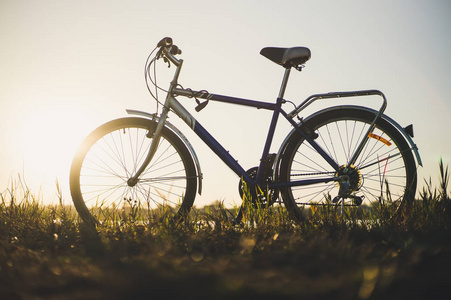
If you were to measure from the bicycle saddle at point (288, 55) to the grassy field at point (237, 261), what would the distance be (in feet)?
4.37

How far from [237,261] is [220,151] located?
5.44ft

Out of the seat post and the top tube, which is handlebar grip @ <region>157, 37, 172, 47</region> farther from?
the seat post

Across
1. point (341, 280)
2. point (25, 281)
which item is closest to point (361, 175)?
point (341, 280)

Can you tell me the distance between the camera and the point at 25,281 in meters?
1.41

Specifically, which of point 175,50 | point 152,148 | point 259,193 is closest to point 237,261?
point 259,193

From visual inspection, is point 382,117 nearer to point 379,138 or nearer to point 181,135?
point 379,138

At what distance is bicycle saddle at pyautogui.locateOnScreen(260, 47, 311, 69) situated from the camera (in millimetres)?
2877

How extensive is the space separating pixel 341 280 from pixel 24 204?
10.4ft

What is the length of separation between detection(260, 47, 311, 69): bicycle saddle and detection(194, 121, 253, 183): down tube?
893mm

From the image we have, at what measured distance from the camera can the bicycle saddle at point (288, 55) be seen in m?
2.88

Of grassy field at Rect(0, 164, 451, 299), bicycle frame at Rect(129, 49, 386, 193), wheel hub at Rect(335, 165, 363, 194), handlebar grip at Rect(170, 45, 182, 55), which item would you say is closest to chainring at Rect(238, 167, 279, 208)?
bicycle frame at Rect(129, 49, 386, 193)

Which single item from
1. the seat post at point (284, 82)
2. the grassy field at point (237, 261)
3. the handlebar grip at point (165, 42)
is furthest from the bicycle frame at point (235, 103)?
the grassy field at point (237, 261)

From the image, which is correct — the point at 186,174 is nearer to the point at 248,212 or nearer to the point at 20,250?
the point at 248,212

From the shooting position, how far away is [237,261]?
1532 mm
